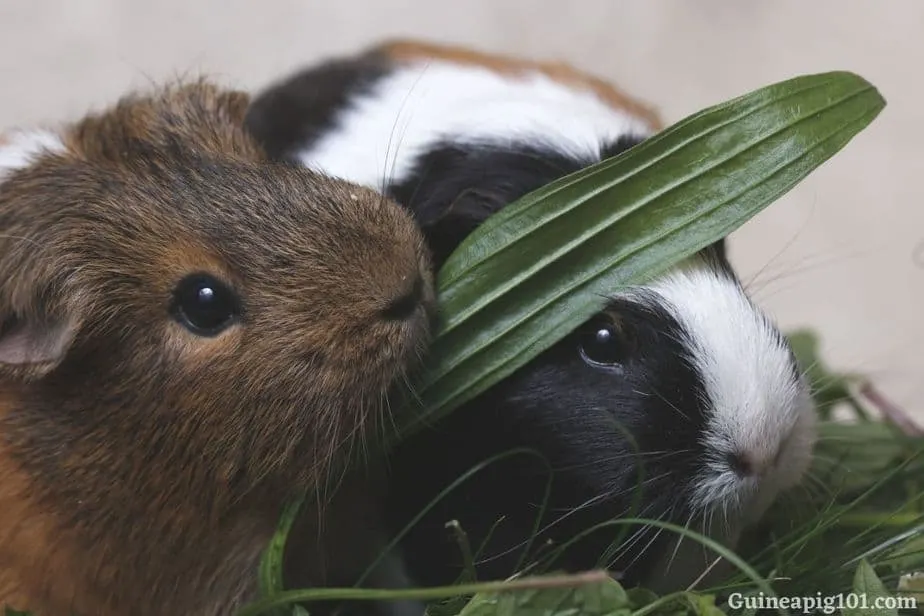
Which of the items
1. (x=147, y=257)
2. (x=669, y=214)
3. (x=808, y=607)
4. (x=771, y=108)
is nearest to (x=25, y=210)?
(x=147, y=257)

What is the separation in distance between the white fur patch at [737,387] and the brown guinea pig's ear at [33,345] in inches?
26.4

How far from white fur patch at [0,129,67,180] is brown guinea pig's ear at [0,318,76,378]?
0.78 ft

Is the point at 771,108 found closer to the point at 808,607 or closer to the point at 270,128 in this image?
the point at 808,607

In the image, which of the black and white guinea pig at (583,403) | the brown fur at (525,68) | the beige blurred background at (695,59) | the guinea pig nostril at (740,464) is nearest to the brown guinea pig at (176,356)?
the black and white guinea pig at (583,403)

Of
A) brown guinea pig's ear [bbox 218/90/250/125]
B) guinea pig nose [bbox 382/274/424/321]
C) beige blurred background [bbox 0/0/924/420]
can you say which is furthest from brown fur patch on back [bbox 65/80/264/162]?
beige blurred background [bbox 0/0/924/420]

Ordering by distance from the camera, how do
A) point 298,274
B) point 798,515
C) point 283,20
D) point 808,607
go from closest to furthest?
point 298,274
point 808,607
point 798,515
point 283,20

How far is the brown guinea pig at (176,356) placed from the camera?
115 cm

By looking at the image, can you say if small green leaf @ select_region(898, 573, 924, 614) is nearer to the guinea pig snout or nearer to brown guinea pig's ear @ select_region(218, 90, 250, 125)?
the guinea pig snout

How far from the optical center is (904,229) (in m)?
2.85

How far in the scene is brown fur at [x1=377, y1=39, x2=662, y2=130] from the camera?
1.61 m

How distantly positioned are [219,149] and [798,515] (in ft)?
3.10

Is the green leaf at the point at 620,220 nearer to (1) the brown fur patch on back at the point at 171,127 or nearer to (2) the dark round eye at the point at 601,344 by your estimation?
(2) the dark round eye at the point at 601,344

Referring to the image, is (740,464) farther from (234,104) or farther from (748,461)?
(234,104)

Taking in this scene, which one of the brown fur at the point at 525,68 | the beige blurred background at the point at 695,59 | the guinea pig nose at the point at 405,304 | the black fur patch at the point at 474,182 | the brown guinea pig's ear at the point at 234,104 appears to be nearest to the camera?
the guinea pig nose at the point at 405,304
